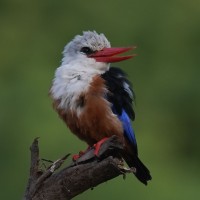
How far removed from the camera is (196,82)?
10.6 m

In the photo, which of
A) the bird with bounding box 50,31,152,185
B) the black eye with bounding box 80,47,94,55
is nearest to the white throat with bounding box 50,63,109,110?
the bird with bounding box 50,31,152,185

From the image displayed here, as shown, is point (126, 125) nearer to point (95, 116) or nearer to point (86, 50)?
point (95, 116)

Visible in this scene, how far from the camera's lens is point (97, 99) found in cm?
513

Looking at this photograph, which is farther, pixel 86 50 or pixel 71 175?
pixel 86 50

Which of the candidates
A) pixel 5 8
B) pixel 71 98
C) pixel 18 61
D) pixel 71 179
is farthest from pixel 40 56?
pixel 71 179

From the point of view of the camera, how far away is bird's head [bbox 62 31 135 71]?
534 centimetres

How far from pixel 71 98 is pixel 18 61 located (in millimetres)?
6185

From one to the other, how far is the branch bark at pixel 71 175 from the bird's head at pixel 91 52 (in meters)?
0.82

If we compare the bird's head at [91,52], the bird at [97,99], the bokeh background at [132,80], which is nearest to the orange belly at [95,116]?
the bird at [97,99]

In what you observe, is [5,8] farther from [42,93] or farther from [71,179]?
[71,179]

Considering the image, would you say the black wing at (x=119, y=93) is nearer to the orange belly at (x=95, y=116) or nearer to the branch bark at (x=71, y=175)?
the orange belly at (x=95, y=116)

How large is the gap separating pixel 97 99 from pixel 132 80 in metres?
5.71

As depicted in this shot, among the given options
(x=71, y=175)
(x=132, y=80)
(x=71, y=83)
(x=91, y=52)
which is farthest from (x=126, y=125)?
(x=132, y=80)

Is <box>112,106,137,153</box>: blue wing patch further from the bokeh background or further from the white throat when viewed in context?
the bokeh background
